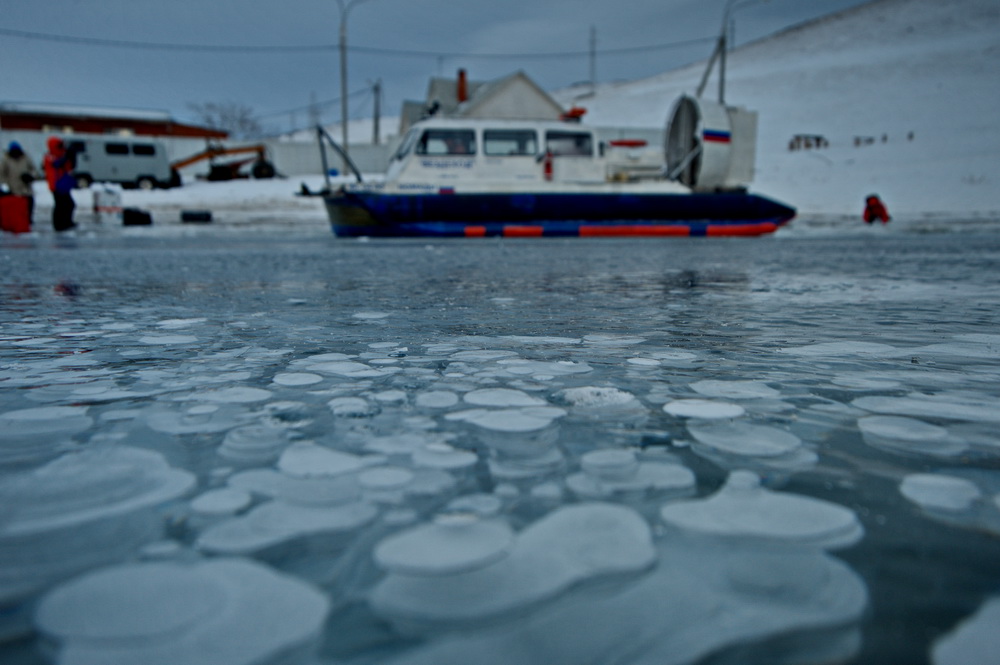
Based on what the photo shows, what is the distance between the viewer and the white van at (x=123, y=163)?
67.2 feet

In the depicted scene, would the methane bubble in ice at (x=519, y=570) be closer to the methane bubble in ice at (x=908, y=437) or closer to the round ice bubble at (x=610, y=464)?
the round ice bubble at (x=610, y=464)

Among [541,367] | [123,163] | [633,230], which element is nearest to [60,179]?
[633,230]

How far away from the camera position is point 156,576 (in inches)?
21.0

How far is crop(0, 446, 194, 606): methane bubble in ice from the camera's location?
1.84 feet

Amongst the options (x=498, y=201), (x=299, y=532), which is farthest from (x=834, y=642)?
(x=498, y=201)

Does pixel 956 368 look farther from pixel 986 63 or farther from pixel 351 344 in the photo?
pixel 986 63

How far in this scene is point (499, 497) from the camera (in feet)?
2.25

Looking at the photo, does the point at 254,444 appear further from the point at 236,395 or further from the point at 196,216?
the point at 196,216

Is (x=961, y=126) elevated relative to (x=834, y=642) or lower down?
elevated

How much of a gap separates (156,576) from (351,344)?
100 centimetres

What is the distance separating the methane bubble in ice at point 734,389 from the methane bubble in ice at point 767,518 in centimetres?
39

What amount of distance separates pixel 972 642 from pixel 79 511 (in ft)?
2.66

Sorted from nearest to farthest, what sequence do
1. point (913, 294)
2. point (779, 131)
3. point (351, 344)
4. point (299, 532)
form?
point (299, 532), point (351, 344), point (913, 294), point (779, 131)

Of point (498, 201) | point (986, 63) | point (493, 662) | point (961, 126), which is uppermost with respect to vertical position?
point (986, 63)
